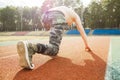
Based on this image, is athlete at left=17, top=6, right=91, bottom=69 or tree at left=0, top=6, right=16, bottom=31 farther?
tree at left=0, top=6, right=16, bottom=31

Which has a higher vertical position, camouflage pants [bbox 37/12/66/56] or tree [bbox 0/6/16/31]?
tree [bbox 0/6/16/31]

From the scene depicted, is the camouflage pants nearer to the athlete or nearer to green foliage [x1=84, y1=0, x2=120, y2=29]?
the athlete

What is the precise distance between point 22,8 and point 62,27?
225 ft

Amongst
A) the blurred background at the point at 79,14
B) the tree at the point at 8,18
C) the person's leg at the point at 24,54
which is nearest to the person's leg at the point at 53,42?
the person's leg at the point at 24,54

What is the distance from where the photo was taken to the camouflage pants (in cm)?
467

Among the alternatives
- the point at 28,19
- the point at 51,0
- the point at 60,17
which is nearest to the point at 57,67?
the point at 60,17

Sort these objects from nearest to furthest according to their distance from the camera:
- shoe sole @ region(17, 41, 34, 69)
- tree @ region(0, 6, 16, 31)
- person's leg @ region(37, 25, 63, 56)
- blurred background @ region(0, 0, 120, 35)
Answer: shoe sole @ region(17, 41, 34, 69)
person's leg @ region(37, 25, 63, 56)
blurred background @ region(0, 0, 120, 35)
tree @ region(0, 6, 16, 31)

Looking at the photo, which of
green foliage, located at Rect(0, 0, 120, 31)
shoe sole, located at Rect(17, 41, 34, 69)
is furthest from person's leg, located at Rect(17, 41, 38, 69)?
green foliage, located at Rect(0, 0, 120, 31)

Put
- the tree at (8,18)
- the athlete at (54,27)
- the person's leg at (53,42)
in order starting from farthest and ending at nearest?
the tree at (8,18)
the person's leg at (53,42)
the athlete at (54,27)

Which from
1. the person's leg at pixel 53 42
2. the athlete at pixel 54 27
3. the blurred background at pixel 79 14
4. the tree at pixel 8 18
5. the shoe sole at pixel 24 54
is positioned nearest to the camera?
the shoe sole at pixel 24 54

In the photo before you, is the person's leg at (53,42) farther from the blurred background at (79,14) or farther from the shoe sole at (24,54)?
the blurred background at (79,14)

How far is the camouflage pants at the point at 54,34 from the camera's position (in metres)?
4.67

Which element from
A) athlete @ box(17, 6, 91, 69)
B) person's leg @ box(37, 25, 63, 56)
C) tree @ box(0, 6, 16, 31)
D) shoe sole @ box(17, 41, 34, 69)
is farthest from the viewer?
tree @ box(0, 6, 16, 31)

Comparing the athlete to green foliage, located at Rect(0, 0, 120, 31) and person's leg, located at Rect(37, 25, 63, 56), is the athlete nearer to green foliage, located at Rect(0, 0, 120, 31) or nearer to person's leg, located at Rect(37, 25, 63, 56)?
person's leg, located at Rect(37, 25, 63, 56)
